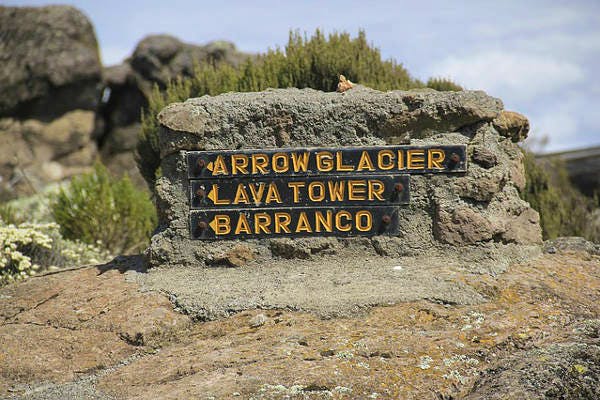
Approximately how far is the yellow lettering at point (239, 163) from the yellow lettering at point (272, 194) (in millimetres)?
208

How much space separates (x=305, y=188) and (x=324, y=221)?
27 cm

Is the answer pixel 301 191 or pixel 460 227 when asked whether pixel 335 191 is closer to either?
pixel 301 191

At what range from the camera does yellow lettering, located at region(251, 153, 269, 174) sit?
5453mm

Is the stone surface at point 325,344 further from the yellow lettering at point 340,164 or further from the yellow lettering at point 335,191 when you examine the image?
the yellow lettering at point 340,164

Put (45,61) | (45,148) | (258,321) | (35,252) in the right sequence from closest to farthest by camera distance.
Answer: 1. (258,321)
2. (35,252)
3. (45,61)
4. (45,148)

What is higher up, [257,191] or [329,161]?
[329,161]

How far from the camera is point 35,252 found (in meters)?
7.66

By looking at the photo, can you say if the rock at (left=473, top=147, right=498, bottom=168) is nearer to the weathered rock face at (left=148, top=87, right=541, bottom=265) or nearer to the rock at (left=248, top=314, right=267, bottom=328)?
the weathered rock face at (left=148, top=87, right=541, bottom=265)

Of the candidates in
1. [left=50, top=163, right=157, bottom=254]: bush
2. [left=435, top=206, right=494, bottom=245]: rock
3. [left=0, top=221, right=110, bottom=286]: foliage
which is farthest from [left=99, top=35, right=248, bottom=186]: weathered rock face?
[left=435, top=206, right=494, bottom=245]: rock

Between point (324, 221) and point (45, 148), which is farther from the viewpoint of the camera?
point (45, 148)

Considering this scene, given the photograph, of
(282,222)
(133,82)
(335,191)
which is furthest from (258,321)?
(133,82)

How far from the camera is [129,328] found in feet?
15.8

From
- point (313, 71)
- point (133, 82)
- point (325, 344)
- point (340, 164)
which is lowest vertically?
point (325, 344)

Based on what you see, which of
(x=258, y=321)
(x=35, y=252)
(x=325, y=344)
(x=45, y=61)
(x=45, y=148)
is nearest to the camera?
(x=325, y=344)
